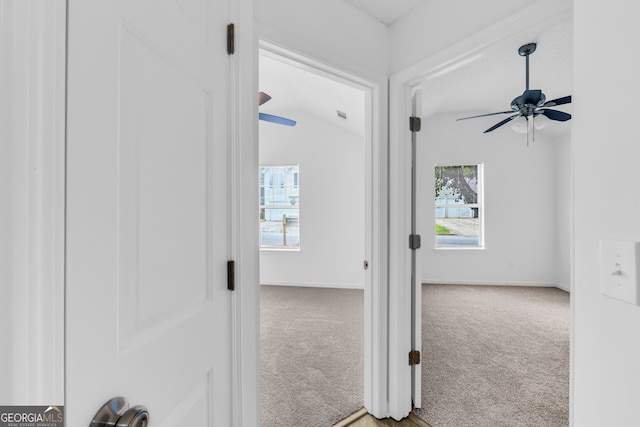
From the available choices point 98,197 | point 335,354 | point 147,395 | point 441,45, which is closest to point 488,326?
point 335,354

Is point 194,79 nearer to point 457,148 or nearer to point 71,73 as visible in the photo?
point 71,73

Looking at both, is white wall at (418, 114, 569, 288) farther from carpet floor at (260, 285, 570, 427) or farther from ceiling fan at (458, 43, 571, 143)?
ceiling fan at (458, 43, 571, 143)

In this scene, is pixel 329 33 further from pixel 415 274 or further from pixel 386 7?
pixel 415 274

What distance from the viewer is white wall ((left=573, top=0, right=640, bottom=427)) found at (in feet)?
1.72

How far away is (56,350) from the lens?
1.26 ft

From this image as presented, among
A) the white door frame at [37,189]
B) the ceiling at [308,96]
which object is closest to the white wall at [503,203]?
the ceiling at [308,96]

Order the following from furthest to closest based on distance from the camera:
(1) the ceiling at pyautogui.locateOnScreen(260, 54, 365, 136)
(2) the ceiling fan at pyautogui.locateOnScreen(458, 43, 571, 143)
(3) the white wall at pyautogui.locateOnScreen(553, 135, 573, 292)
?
(3) the white wall at pyautogui.locateOnScreen(553, 135, 573, 292) < (1) the ceiling at pyautogui.locateOnScreen(260, 54, 365, 136) < (2) the ceiling fan at pyautogui.locateOnScreen(458, 43, 571, 143)

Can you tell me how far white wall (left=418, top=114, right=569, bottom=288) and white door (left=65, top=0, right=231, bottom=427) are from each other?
4303mm

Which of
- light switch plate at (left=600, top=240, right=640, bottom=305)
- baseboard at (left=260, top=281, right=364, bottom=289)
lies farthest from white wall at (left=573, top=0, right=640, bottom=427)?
baseboard at (left=260, top=281, right=364, bottom=289)

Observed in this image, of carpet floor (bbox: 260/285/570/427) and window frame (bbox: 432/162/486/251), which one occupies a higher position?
window frame (bbox: 432/162/486/251)

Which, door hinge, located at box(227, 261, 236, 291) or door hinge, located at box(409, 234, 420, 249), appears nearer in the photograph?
door hinge, located at box(227, 261, 236, 291)

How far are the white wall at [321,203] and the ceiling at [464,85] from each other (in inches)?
13.0

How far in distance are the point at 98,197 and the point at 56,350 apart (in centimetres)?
23

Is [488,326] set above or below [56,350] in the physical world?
below
